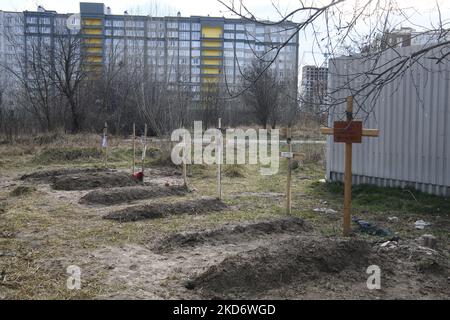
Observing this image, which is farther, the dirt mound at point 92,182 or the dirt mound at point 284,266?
the dirt mound at point 92,182

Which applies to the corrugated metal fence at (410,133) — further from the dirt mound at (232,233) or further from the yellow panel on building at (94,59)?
the yellow panel on building at (94,59)

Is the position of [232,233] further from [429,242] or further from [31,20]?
[31,20]

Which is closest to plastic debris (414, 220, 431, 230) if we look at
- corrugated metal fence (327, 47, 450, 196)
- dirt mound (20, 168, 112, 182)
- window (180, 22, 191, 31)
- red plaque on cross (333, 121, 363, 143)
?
corrugated metal fence (327, 47, 450, 196)

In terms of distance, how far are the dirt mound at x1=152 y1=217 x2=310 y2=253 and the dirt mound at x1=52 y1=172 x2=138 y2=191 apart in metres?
5.29

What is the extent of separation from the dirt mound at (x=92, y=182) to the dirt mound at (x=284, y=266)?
6908 millimetres

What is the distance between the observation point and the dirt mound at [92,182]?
11.1m

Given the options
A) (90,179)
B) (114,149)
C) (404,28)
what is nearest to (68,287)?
(404,28)

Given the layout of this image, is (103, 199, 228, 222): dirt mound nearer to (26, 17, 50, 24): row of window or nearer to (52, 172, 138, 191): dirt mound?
(52, 172, 138, 191): dirt mound

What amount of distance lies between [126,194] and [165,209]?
5.90 ft

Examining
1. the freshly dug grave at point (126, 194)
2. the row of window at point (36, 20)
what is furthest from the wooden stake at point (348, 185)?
the row of window at point (36, 20)

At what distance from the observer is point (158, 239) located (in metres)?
6.29

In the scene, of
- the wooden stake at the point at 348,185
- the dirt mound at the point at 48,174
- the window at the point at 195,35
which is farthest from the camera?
the window at the point at 195,35

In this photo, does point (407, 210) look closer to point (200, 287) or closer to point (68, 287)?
point (200, 287)

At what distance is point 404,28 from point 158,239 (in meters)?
3.88
